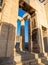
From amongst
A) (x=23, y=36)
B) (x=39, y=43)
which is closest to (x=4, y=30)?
(x=39, y=43)

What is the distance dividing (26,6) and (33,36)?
2270 millimetres

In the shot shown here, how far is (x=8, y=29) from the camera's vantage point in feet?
12.1

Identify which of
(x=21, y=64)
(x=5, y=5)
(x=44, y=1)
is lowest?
(x=21, y=64)

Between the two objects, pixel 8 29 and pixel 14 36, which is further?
pixel 14 36

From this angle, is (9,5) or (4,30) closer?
(4,30)

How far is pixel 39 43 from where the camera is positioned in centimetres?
571

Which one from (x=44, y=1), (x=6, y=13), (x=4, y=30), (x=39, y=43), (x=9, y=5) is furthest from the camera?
(x=44, y=1)

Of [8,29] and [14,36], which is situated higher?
[8,29]

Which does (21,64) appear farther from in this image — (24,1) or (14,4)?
(24,1)

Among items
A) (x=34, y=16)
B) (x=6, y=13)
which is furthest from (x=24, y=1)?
(x=6, y=13)

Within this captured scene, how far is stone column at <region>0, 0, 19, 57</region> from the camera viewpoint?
3334 mm

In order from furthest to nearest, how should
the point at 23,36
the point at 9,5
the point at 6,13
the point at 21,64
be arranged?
the point at 23,36 < the point at 9,5 < the point at 6,13 < the point at 21,64

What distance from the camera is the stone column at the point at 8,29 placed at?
333 cm

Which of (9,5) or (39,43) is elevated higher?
(9,5)
